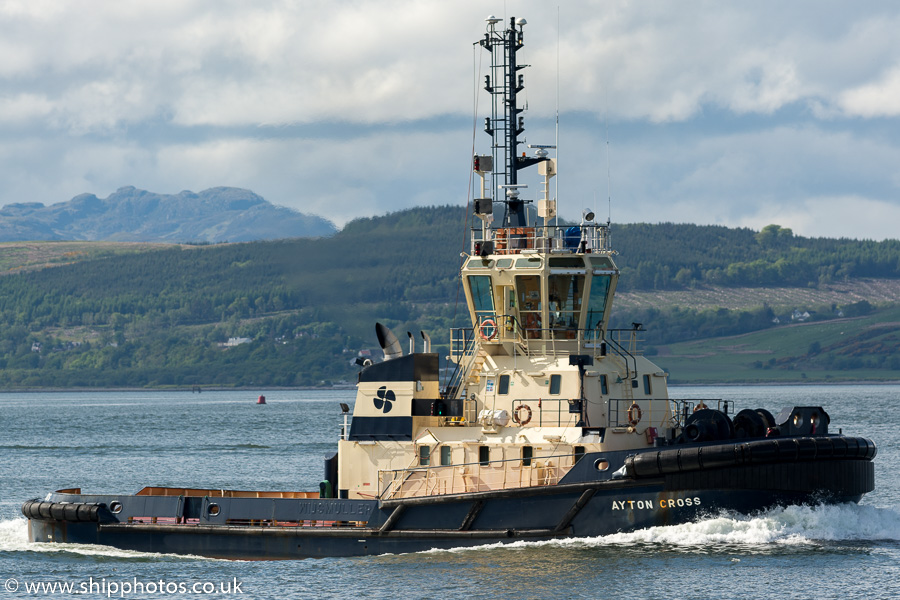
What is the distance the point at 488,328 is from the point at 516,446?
234 cm

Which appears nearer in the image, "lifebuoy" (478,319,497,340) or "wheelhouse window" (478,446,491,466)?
"wheelhouse window" (478,446,491,466)

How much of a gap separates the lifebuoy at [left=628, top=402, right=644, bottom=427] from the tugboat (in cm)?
3

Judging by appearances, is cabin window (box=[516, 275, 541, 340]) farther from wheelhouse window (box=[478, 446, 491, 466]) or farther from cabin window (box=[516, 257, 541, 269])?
wheelhouse window (box=[478, 446, 491, 466])

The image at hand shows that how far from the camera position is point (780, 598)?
19047 mm

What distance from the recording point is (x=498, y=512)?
2111cm

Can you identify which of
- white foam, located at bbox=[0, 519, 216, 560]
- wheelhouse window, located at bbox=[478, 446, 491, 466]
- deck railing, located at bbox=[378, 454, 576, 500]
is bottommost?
white foam, located at bbox=[0, 519, 216, 560]

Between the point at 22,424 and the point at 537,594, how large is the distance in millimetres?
76113

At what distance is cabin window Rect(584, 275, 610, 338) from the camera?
22.8 meters

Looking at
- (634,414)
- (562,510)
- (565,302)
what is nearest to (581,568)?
(562,510)

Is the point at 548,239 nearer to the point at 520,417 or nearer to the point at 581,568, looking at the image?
the point at 520,417

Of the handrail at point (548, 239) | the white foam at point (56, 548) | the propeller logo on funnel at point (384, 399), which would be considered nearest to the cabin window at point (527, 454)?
the propeller logo on funnel at point (384, 399)

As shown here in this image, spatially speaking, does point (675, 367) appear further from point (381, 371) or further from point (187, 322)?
point (381, 371)

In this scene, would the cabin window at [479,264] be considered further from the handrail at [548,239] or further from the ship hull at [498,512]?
the ship hull at [498,512]

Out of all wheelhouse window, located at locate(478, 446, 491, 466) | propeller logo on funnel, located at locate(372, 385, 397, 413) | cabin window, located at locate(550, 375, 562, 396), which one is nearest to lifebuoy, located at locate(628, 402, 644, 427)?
cabin window, located at locate(550, 375, 562, 396)
